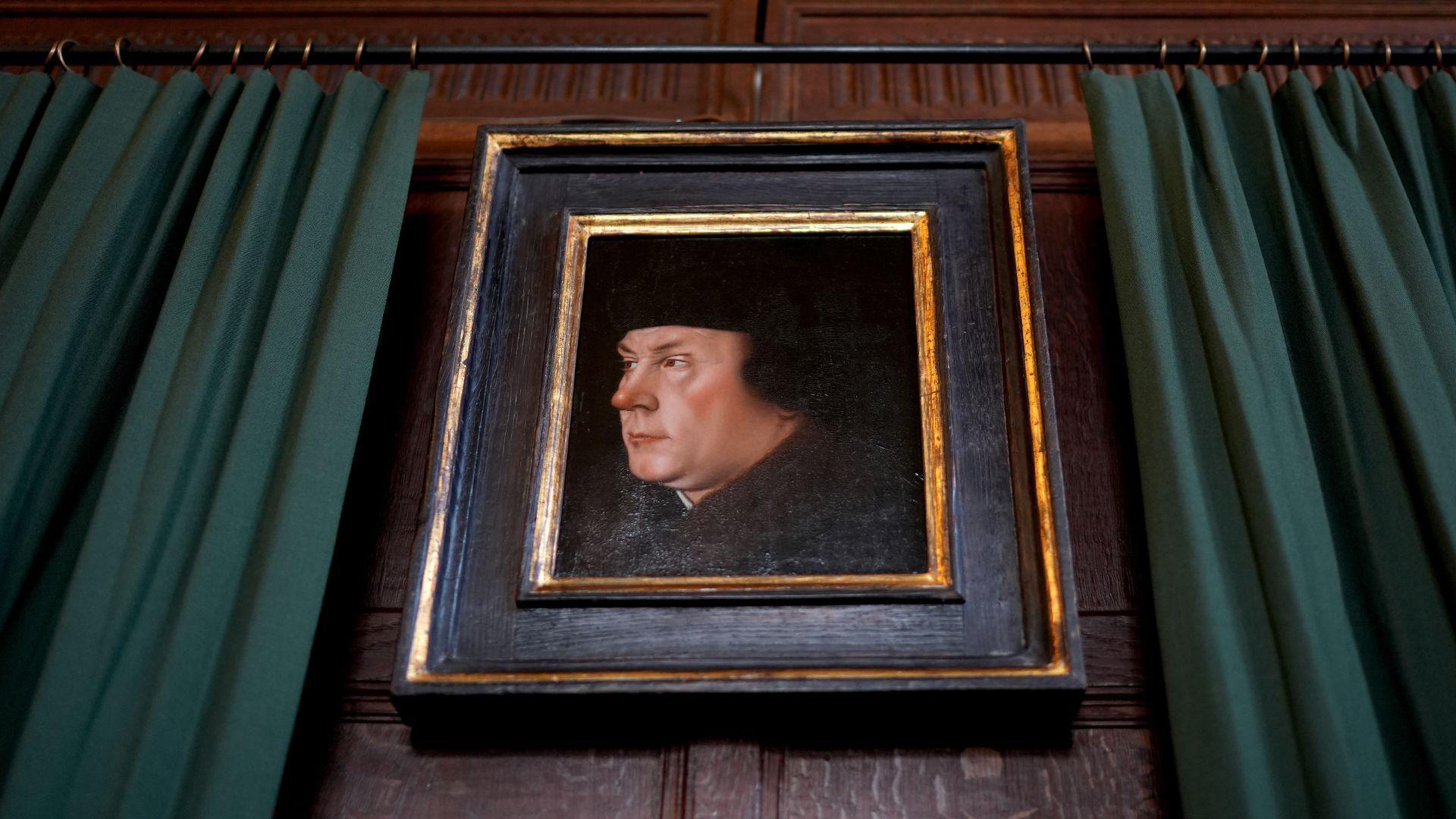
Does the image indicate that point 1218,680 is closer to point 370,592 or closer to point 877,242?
point 877,242

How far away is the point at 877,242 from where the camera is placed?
147 cm

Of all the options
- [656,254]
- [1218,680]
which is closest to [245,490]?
[656,254]

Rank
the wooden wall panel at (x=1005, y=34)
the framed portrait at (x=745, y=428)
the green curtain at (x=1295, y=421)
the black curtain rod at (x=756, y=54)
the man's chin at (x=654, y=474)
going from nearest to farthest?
the green curtain at (x=1295, y=421) → the framed portrait at (x=745, y=428) → the man's chin at (x=654, y=474) → the black curtain rod at (x=756, y=54) → the wooden wall panel at (x=1005, y=34)

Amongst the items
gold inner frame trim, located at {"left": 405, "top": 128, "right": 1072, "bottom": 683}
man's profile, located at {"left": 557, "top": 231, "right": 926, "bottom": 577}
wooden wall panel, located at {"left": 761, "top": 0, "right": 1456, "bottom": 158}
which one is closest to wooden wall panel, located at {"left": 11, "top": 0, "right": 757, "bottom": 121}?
wooden wall panel, located at {"left": 761, "top": 0, "right": 1456, "bottom": 158}

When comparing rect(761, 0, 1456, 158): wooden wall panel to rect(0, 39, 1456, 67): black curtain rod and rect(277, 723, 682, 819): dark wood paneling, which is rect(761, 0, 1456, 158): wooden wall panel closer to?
rect(0, 39, 1456, 67): black curtain rod

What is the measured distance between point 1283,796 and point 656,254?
92 cm

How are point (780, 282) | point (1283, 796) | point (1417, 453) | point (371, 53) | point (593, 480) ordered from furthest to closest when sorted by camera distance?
point (371, 53), point (780, 282), point (593, 480), point (1417, 453), point (1283, 796)

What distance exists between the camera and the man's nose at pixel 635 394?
4.43 feet

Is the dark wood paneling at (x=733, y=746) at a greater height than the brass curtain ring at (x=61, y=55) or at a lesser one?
lesser

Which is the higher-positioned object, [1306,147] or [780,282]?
[1306,147]

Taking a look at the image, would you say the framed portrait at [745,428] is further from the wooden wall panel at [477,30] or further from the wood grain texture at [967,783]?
the wooden wall panel at [477,30]

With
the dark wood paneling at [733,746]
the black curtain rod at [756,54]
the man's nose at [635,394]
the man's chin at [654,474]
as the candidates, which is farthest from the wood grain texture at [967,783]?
the black curtain rod at [756,54]

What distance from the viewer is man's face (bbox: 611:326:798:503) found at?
1.30m

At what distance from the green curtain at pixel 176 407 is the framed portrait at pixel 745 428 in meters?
0.13
